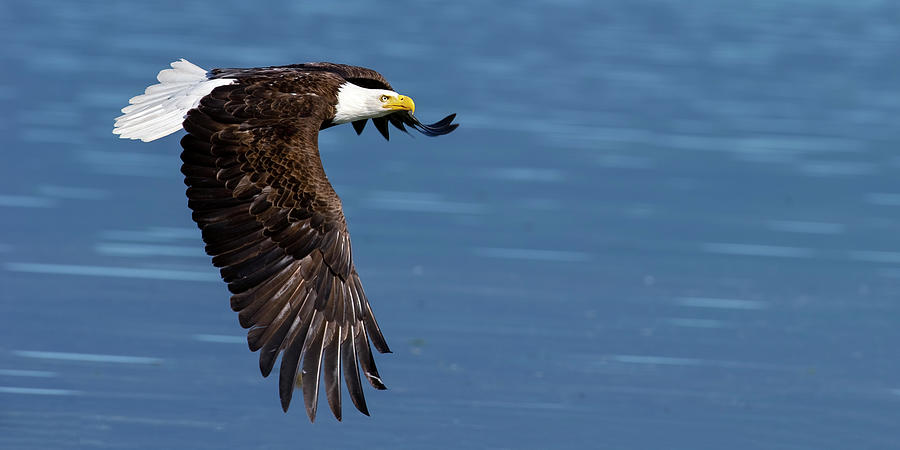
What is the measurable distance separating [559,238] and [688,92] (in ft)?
17.7

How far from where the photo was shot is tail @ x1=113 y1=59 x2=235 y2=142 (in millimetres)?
6996

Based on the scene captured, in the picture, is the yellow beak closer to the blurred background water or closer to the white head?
the white head

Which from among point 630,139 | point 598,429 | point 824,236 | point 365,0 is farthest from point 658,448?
point 365,0

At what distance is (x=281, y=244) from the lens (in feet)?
21.5

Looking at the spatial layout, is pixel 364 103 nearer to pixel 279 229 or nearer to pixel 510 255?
pixel 279 229

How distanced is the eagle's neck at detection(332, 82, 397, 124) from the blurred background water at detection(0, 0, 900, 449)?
117 centimetres

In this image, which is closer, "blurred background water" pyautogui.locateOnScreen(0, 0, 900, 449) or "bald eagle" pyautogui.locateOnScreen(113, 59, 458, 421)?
"bald eagle" pyautogui.locateOnScreen(113, 59, 458, 421)

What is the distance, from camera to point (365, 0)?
19.8m

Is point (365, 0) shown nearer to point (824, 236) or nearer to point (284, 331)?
point (824, 236)

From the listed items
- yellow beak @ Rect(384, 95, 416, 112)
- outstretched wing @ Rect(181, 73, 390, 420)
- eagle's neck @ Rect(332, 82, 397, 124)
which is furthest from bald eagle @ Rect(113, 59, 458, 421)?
yellow beak @ Rect(384, 95, 416, 112)

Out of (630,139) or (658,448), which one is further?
(630,139)

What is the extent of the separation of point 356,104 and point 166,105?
31.5 inches

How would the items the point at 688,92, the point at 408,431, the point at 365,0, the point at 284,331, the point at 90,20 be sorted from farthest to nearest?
1. the point at 365,0
2. the point at 90,20
3. the point at 688,92
4. the point at 408,431
5. the point at 284,331

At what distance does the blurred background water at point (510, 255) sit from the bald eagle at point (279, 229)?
668 mm
